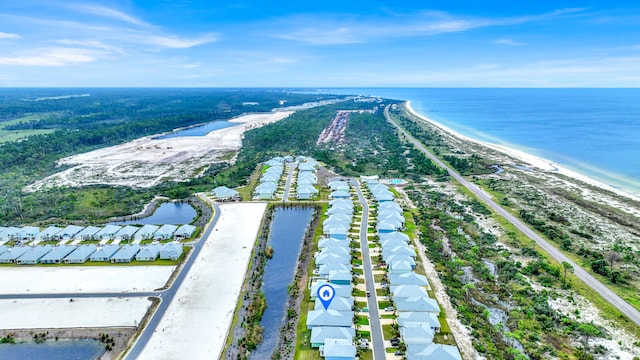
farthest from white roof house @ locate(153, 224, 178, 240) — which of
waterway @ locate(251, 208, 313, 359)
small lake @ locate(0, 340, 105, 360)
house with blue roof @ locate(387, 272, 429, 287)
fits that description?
house with blue roof @ locate(387, 272, 429, 287)

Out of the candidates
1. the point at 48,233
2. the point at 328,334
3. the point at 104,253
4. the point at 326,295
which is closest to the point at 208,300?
the point at 326,295

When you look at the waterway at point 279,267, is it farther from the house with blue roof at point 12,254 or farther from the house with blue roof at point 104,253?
the house with blue roof at point 12,254

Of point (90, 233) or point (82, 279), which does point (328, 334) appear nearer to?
point (82, 279)

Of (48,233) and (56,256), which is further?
(48,233)

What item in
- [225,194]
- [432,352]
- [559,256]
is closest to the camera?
[432,352]

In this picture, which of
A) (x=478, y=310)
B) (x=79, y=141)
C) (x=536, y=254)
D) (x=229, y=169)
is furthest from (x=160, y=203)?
(x=79, y=141)

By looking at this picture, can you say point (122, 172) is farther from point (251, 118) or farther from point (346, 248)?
point (251, 118)
